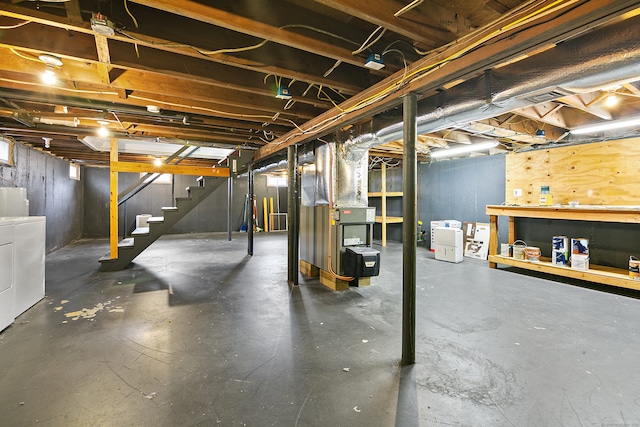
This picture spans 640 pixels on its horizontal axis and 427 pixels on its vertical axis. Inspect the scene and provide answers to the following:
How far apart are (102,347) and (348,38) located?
2.77 m

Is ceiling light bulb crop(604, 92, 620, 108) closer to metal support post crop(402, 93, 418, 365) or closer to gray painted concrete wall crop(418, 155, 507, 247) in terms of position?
gray painted concrete wall crop(418, 155, 507, 247)

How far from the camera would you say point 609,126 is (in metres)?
3.26

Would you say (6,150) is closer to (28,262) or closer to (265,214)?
(28,262)

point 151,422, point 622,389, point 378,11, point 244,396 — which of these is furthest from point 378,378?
point 378,11

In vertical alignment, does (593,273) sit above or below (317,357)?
above

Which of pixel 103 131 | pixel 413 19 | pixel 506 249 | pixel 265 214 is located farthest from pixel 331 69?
pixel 265 214

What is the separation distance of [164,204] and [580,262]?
9651mm

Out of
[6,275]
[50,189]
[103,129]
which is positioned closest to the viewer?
[6,275]

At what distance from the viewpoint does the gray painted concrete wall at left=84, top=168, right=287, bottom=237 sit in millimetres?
7891

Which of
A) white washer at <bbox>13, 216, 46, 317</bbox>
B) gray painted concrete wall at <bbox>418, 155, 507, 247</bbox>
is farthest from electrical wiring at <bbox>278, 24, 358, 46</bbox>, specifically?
gray painted concrete wall at <bbox>418, 155, 507, 247</bbox>

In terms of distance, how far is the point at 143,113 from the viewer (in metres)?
3.03

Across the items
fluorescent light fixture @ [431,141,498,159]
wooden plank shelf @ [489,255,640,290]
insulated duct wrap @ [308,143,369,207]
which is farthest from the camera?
fluorescent light fixture @ [431,141,498,159]

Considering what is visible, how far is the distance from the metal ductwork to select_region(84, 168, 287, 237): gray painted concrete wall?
6.38 m

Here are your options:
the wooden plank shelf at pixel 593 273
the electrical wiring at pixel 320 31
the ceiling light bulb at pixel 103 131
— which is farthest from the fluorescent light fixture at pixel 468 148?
the ceiling light bulb at pixel 103 131
